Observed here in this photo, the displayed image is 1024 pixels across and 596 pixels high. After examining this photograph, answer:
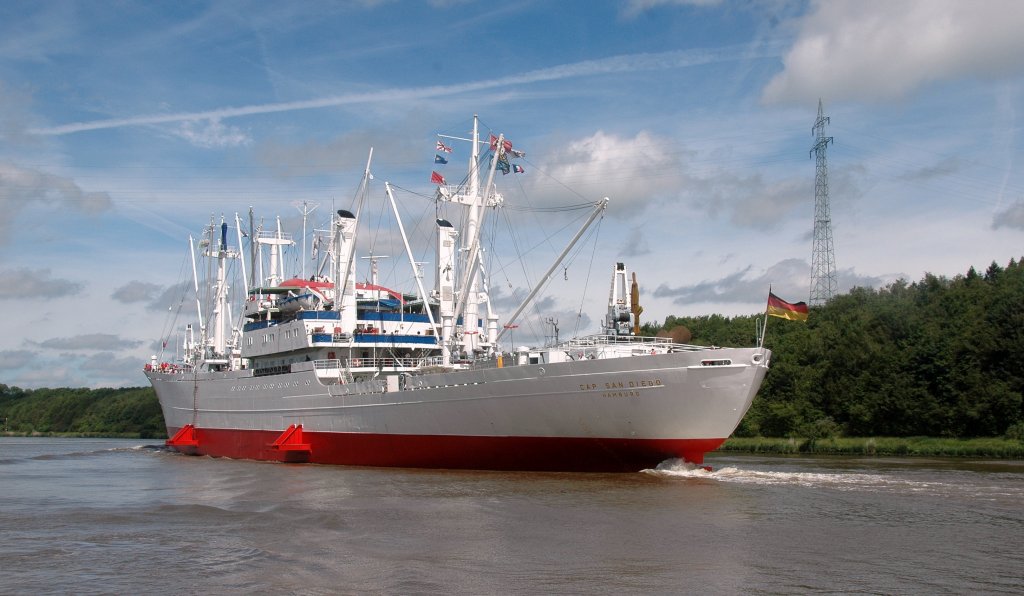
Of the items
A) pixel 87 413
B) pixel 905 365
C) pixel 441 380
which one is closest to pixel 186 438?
pixel 441 380

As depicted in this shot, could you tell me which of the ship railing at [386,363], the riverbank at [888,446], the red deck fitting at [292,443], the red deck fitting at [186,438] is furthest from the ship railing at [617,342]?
the red deck fitting at [186,438]

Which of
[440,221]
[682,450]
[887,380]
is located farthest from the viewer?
[887,380]

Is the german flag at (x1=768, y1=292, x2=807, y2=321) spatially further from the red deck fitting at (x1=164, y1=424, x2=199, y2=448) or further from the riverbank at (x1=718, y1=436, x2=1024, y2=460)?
the red deck fitting at (x1=164, y1=424, x2=199, y2=448)

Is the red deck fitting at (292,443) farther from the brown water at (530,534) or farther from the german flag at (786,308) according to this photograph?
the german flag at (786,308)

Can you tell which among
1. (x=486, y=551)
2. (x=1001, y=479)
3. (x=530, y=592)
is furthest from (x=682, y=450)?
(x=530, y=592)

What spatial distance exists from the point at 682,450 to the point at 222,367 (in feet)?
149

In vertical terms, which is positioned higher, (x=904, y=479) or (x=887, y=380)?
(x=887, y=380)

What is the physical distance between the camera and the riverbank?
1973 inches

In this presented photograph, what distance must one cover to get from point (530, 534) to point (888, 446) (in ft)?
138

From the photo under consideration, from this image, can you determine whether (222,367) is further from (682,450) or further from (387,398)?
(682,450)

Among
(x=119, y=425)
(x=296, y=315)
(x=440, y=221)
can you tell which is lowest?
(x=119, y=425)

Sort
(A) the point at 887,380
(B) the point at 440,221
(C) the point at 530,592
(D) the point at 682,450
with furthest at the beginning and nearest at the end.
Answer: (A) the point at 887,380 → (B) the point at 440,221 → (D) the point at 682,450 → (C) the point at 530,592

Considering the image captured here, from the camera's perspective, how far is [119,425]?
142 metres

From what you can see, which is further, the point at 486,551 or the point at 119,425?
the point at 119,425
